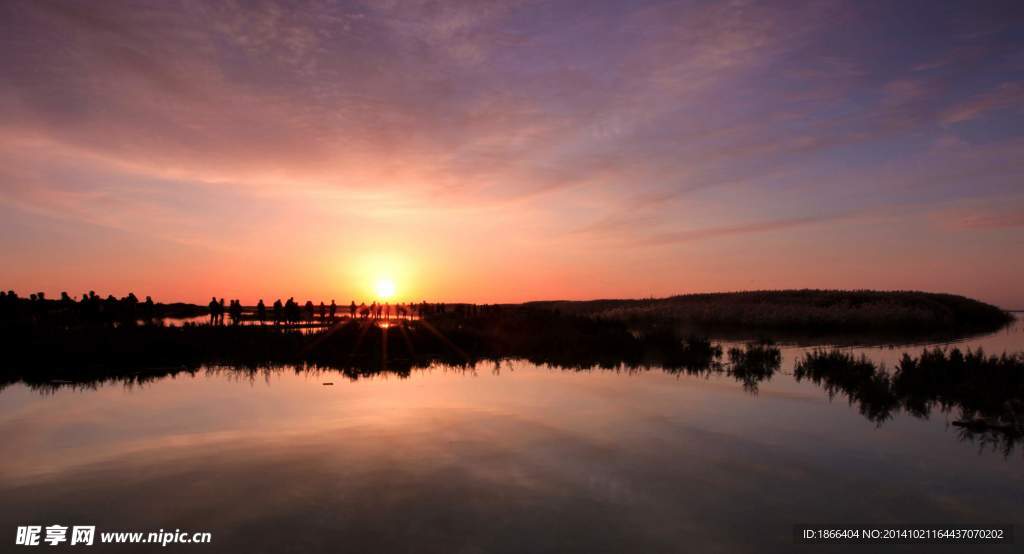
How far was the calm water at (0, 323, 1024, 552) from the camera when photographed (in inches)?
282

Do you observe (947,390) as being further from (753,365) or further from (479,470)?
(479,470)

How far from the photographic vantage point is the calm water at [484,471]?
7.17 meters

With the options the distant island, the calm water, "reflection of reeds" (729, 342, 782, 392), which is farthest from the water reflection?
the distant island

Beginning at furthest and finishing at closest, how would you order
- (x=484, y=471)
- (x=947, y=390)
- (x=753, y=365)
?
(x=753, y=365), (x=947, y=390), (x=484, y=471)

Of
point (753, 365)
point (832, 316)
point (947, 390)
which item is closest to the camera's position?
point (947, 390)

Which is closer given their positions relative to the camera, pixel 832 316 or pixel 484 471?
pixel 484 471

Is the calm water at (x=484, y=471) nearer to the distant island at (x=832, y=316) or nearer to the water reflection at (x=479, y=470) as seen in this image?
the water reflection at (x=479, y=470)

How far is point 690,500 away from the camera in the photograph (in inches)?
319

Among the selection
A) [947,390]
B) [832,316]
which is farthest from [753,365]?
[832,316]

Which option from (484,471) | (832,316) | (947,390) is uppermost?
(832,316)

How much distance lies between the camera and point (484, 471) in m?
9.36

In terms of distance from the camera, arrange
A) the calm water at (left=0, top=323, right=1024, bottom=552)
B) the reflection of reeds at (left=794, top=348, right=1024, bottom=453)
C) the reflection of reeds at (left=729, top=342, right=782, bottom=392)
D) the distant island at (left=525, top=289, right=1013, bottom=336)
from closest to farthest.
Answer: the calm water at (left=0, top=323, right=1024, bottom=552) → the reflection of reeds at (left=794, top=348, right=1024, bottom=453) → the reflection of reeds at (left=729, top=342, right=782, bottom=392) → the distant island at (left=525, top=289, right=1013, bottom=336)

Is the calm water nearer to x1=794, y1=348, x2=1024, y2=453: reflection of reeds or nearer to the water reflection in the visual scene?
the water reflection

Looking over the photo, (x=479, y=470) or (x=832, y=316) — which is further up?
(x=832, y=316)
